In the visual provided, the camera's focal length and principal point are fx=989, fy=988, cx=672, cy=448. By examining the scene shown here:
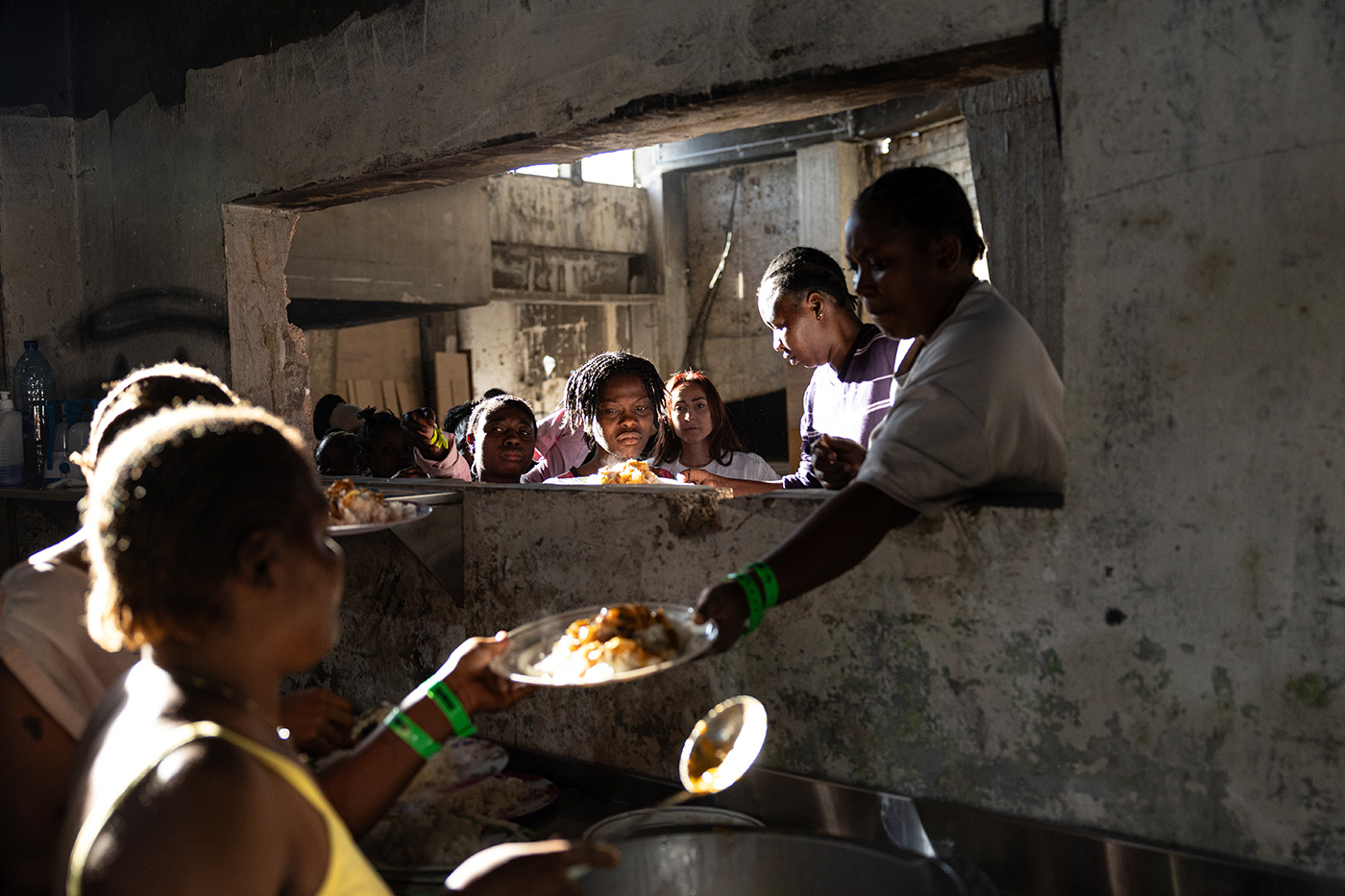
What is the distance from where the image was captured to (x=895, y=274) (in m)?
2.02

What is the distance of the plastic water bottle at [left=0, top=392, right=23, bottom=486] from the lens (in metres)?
3.94

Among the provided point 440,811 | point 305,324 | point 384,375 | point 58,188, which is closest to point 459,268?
point 305,324

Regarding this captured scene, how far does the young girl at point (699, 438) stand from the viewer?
4.57 metres

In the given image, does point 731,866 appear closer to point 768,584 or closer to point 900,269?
point 768,584

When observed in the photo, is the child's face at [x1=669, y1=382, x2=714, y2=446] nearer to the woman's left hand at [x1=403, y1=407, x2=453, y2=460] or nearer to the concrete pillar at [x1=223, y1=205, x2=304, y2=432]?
the woman's left hand at [x1=403, y1=407, x2=453, y2=460]

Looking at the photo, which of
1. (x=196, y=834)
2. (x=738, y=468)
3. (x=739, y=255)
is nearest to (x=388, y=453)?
(x=738, y=468)

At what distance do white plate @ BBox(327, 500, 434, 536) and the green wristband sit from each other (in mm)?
563

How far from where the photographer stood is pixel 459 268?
9344mm

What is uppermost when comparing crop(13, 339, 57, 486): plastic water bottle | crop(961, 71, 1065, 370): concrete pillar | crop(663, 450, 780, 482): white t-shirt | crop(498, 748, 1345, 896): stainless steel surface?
crop(961, 71, 1065, 370): concrete pillar

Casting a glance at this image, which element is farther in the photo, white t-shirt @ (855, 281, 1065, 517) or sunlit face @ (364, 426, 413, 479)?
sunlit face @ (364, 426, 413, 479)

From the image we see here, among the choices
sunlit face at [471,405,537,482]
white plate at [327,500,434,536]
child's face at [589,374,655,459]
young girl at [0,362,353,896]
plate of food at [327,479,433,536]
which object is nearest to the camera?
young girl at [0,362,353,896]

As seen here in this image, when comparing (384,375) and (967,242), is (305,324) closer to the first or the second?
(384,375)

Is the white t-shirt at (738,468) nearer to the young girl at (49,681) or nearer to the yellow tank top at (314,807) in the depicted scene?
the young girl at (49,681)

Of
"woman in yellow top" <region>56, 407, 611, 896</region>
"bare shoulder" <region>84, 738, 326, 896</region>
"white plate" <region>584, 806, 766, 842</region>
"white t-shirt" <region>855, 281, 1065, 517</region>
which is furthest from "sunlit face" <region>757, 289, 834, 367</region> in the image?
"bare shoulder" <region>84, 738, 326, 896</region>
